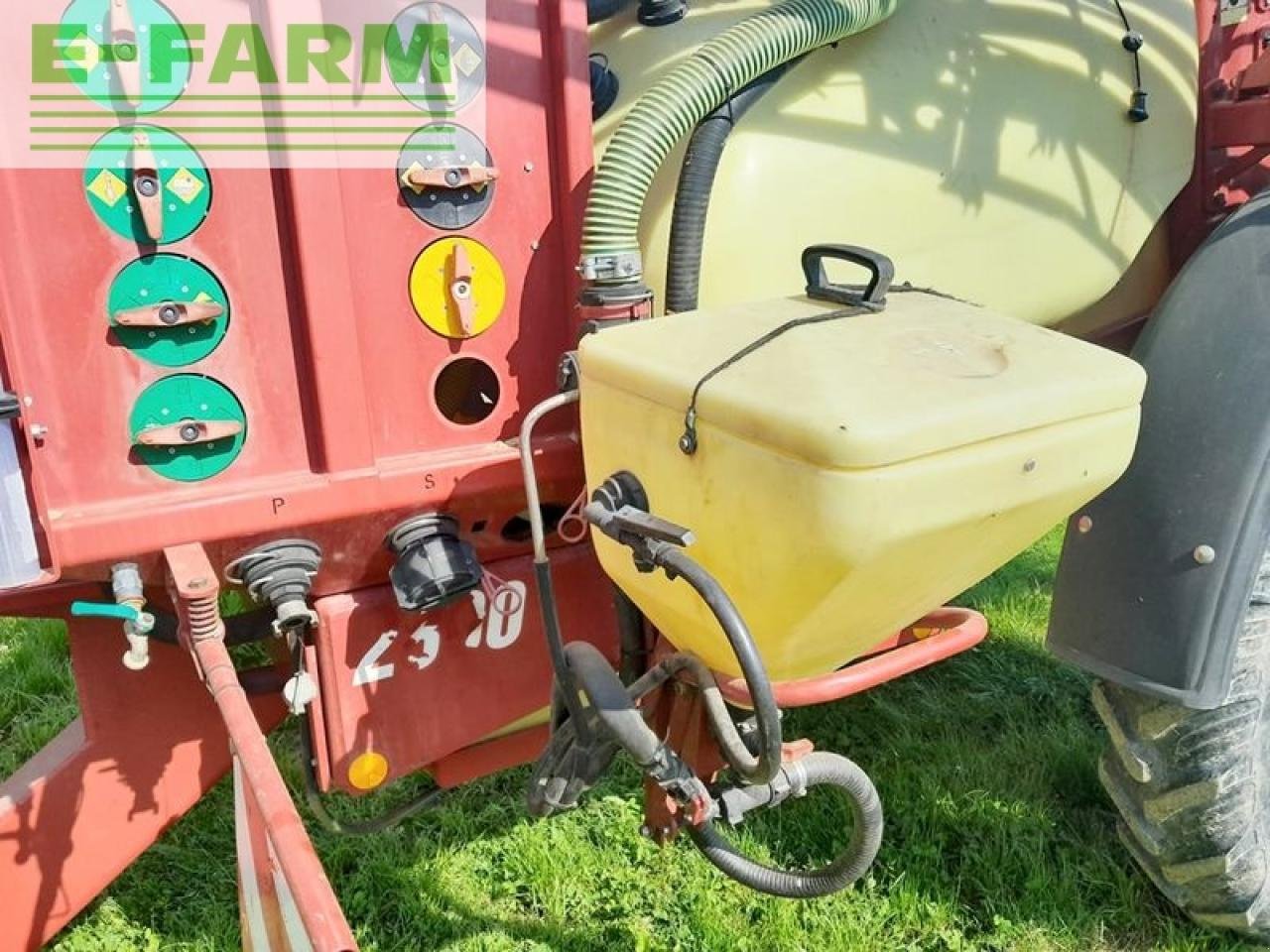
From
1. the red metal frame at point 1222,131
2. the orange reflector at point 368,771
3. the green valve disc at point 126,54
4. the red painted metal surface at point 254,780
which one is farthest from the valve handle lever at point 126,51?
the red metal frame at point 1222,131

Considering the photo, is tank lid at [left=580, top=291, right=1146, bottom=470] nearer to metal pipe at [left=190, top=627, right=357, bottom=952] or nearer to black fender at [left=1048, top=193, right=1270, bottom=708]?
black fender at [left=1048, top=193, right=1270, bottom=708]

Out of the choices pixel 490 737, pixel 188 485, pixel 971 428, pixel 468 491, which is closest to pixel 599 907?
→ pixel 490 737

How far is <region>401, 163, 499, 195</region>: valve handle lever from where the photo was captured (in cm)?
145

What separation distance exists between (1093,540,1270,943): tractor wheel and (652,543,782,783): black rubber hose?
83 cm

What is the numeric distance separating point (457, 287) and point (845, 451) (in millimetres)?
626

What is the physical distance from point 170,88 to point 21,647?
2479 millimetres

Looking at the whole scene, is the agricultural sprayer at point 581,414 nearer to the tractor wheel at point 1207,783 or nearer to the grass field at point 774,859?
the tractor wheel at point 1207,783

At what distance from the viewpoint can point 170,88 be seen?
1316 millimetres

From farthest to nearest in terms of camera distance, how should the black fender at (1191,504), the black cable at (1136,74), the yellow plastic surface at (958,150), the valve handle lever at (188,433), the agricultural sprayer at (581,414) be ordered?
the black cable at (1136,74) < the yellow plastic surface at (958,150) < the black fender at (1191,504) < the valve handle lever at (188,433) < the agricultural sprayer at (581,414)

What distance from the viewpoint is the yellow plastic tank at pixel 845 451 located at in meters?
1.16

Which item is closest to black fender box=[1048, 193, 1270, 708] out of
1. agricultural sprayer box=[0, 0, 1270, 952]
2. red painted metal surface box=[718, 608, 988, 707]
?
agricultural sprayer box=[0, 0, 1270, 952]

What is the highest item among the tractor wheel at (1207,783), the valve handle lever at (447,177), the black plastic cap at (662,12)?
the black plastic cap at (662,12)

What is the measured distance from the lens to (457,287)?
1506mm

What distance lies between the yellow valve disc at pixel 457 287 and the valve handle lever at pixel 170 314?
252mm
